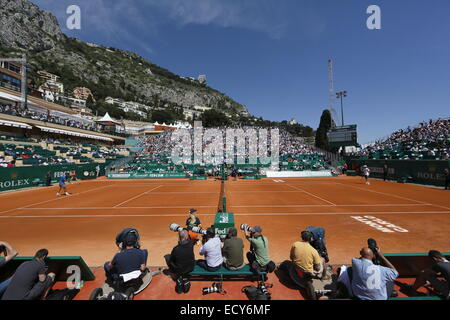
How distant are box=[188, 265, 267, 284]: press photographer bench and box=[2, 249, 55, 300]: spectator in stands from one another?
112 inches

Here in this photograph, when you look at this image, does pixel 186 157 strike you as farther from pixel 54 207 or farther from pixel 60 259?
pixel 60 259

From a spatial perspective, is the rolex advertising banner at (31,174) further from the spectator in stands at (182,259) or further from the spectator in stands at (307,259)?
the spectator in stands at (307,259)

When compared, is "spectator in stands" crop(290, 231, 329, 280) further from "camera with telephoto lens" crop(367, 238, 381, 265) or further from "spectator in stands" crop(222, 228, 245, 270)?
"spectator in stands" crop(222, 228, 245, 270)

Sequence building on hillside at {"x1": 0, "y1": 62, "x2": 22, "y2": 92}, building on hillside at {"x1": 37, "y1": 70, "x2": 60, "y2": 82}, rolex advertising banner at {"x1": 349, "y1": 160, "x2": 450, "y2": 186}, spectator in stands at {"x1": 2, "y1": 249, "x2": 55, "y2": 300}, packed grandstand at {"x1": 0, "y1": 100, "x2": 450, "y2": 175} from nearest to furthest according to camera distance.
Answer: spectator in stands at {"x1": 2, "y1": 249, "x2": 55, "y2": 300}
rolex advertising banner at {"x1": 349, "y1": 160, "x2": 450, "y2": 186}
packed grandstand at {"x1": 0, "y1": 100, "x2": 450, "y2": 175}
building on hillside at {"x1": 0, "y1": 62, "x2": 22, "y2": 92}
building on hillside at {"x1": 37, "y1": 70, "x2": 60, "y2": 82}

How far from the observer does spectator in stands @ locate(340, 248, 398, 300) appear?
11.8 ft

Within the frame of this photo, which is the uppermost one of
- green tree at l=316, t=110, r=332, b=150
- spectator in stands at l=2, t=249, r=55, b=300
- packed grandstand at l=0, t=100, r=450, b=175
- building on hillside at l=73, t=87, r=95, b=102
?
building on hillside at l=73, t=87, r=95, b=102

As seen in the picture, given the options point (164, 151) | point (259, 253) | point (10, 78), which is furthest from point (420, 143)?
point (10, 78)

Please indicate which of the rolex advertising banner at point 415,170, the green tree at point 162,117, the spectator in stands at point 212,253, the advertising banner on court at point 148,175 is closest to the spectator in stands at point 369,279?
the spectator in stands at point 212,253

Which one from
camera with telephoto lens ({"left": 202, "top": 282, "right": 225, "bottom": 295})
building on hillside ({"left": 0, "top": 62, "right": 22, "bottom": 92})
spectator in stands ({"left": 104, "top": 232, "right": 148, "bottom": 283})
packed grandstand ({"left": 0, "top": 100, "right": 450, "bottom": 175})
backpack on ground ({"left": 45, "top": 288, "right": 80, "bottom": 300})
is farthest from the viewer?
building on hillside ({"left": 0, "top": 62, "right": 22, "bottom": 92})

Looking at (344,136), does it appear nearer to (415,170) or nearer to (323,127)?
(415,170)

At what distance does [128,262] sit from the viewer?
4355 millimetres


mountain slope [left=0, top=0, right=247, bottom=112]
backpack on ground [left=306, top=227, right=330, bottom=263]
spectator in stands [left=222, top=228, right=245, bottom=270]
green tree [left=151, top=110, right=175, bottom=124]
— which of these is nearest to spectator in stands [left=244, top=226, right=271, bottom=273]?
spectator in stands [left=222, top=228, right=245, bottom=270]

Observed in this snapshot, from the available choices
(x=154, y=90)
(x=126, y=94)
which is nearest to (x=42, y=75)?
(x=126, y=94)

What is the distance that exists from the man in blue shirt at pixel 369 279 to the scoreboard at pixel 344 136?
36.9 metres
